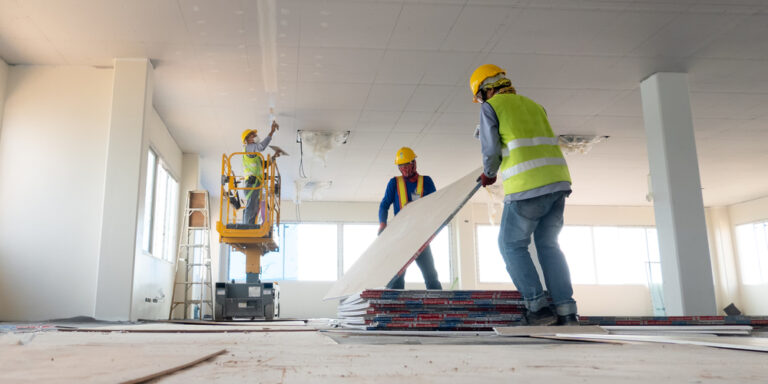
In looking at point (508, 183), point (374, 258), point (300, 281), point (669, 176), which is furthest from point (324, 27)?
point (300, 281)

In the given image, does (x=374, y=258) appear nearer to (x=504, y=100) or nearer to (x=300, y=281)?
(x=504, y=100)

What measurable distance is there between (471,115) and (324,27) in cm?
353

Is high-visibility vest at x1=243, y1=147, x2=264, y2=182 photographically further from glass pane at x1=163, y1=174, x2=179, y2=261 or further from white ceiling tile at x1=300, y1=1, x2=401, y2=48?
glass pane at x1=163, y1=174, x2=179, y2=261

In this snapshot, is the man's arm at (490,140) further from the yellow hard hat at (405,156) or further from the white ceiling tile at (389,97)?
the white ceiling tile at (389,97)

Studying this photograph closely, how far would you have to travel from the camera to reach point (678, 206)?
262 inches

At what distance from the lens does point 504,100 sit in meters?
3.49

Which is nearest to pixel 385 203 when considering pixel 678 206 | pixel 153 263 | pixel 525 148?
pixel 525 148

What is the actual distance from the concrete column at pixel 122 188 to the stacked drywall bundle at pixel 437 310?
4.07 meters

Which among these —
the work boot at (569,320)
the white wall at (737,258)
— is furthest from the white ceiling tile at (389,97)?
the white wall at (737,258)

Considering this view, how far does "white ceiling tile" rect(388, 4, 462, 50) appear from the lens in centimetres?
572

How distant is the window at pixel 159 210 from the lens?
887cm

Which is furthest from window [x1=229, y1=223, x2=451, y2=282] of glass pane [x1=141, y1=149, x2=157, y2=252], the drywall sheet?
the drywall sheet

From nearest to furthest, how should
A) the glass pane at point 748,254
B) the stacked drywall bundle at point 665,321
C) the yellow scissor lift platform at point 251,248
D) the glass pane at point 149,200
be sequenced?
1. the stacked drywall bundle at point 665,321
2. the yellow scissor lift platform at point 251,248
3. the glass pane at point 149,200
4. the glass pane at point 748,254

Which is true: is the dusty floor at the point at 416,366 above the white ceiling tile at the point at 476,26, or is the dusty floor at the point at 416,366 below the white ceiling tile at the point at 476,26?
below
